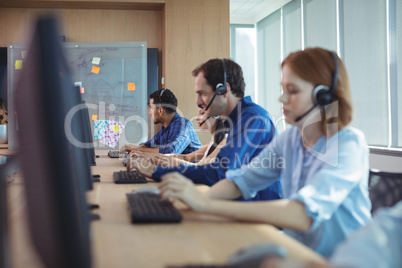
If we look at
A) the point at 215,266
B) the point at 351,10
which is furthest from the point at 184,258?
the point at 351,10

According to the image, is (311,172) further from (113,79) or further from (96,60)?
(96,60)

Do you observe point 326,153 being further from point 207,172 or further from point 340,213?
point 207,172

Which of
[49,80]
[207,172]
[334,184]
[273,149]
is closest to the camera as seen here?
[49,80]

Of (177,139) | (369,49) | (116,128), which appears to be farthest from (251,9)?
(177,139)

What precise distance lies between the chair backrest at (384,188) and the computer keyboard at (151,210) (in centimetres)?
71

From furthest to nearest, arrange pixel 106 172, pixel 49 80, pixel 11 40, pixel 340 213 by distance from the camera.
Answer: pixel 11 40 < pixel 106 172 < pixel 340 213 < pixel 49 80

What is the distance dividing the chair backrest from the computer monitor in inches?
41.5

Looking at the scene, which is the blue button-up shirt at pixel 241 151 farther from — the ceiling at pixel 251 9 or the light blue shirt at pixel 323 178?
the ceiling at pixel 251 9

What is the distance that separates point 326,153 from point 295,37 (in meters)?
4.64

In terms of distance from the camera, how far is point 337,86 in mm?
1229

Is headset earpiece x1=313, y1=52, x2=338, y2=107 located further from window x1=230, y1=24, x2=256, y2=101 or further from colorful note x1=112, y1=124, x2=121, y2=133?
Answer: window x1=230, y1=24, x2=256, y2=101

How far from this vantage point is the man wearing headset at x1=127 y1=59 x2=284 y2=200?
172cm

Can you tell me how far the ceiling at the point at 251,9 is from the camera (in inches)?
225

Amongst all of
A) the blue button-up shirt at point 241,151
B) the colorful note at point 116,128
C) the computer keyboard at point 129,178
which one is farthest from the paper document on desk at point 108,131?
the blue button-up shirt at point 241,151
